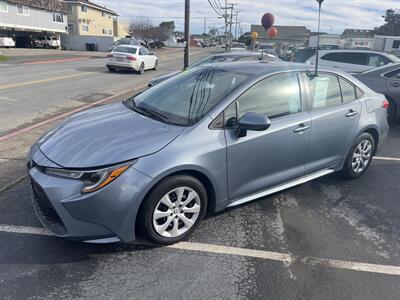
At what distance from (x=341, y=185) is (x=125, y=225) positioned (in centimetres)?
312

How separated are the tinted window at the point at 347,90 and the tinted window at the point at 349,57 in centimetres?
828

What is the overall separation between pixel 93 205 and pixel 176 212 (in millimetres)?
763

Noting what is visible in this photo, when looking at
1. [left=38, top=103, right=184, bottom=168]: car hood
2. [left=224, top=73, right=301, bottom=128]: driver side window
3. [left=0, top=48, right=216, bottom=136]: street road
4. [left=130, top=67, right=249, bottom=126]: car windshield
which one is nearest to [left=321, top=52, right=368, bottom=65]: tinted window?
[left=0, top=48, right=216, bottom=136]: street road

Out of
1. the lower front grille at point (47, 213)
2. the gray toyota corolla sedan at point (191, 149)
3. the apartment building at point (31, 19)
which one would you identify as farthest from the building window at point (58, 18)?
the lower front grille at point (47, 213)

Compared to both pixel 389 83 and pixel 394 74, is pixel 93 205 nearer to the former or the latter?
pixel 389 83

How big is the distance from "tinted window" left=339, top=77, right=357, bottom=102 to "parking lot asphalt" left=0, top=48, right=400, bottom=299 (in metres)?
1.33

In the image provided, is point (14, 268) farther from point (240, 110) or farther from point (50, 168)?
point (240, 110)

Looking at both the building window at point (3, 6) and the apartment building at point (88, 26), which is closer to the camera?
the building window at point (3, 6)

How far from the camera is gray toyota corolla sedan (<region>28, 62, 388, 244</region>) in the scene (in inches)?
107

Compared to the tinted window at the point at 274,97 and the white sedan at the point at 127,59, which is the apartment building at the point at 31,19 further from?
the tinted window at the point at 274,97

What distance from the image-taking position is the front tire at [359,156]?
4.54 metres

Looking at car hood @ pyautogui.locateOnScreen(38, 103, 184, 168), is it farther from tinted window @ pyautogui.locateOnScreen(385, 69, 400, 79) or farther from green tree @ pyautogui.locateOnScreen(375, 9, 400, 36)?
green tree @ pyautogui.locateOnScreen(375, 9, 400, 36)

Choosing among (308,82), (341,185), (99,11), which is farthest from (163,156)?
(99,11)

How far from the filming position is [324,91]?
4.12 m
